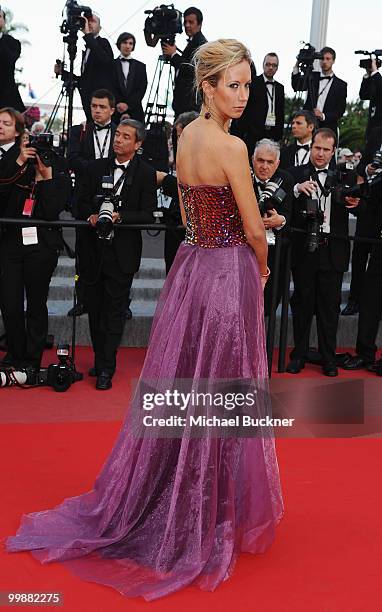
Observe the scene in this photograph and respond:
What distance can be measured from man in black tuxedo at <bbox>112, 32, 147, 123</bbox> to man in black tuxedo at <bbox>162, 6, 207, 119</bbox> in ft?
1.23

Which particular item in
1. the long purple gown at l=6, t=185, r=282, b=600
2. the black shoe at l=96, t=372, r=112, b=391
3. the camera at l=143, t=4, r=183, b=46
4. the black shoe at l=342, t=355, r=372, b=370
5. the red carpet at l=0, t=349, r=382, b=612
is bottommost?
the black shoe at l=342, t=355, r=372, b=370

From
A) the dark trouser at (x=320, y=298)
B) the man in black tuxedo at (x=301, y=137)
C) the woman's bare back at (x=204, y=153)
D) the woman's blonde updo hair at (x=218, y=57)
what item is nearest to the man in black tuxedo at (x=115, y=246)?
the dark trouser at (x=320, y=298)

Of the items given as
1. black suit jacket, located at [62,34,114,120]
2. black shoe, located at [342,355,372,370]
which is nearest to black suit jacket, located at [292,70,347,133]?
black suit jacket, located at [62,34,114,120]

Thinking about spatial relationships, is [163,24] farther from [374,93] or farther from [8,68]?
[374,93]

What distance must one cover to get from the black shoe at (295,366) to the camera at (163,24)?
362 centimetres

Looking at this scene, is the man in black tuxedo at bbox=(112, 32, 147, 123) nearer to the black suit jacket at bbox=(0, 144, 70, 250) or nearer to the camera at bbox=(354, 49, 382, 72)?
the camera at bbox=(354, 49, 382, 72)

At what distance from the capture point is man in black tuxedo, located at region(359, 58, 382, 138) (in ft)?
27.5

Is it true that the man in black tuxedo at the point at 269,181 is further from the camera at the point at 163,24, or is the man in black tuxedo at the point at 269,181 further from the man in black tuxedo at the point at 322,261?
the camera at the point at 163,24

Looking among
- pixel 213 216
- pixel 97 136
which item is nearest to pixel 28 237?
pixel 97 136

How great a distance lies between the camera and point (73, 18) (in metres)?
7.73

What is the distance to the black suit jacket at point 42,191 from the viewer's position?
5.36 m

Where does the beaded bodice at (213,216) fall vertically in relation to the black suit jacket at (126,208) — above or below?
above

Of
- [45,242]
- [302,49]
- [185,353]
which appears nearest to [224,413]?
[185,353]

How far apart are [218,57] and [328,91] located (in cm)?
636
